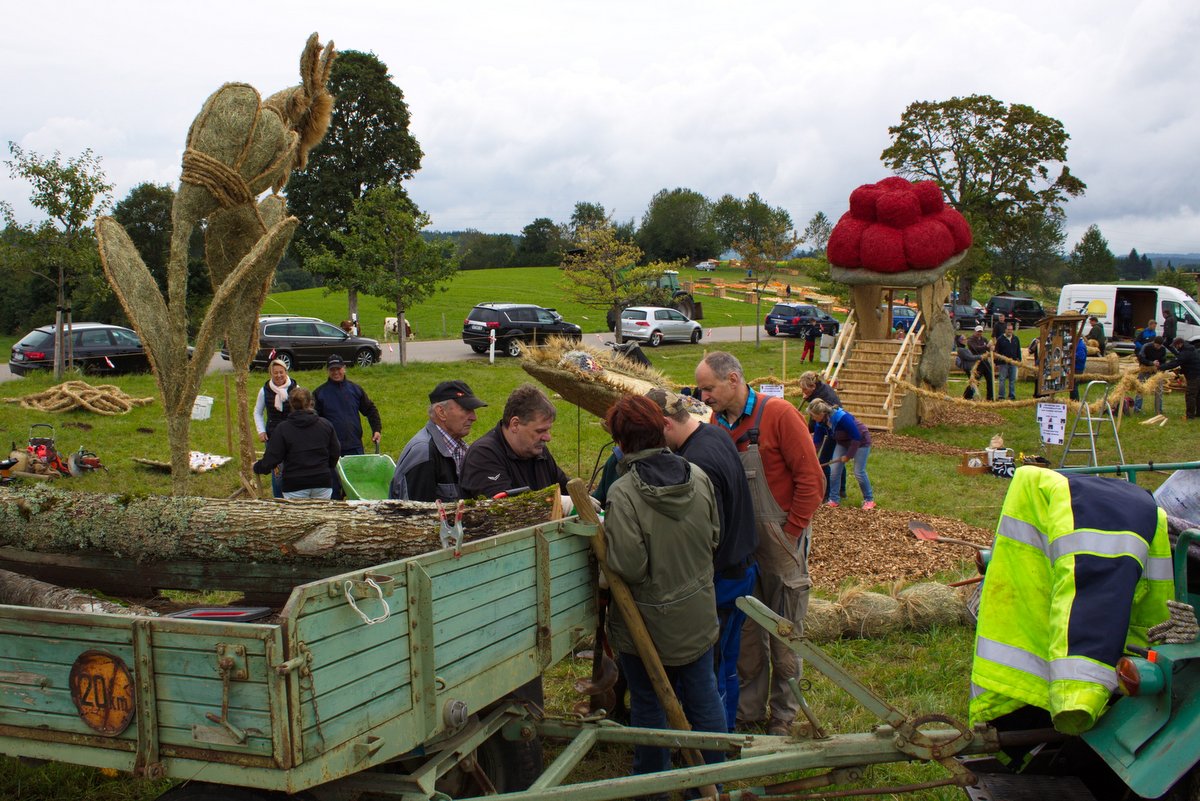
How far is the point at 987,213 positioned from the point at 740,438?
46.2m

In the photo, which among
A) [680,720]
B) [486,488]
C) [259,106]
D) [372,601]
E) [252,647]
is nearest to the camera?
[252,647]

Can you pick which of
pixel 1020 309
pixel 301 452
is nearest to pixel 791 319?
pixel 1020 309

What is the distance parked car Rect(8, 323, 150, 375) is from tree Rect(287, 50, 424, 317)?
1586 centimetres

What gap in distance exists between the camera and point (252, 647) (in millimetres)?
2350

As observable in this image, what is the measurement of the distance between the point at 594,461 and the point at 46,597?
909 centimetres

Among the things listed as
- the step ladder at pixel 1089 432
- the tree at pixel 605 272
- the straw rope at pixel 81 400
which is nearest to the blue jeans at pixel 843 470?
the step ladder at pixel 1089 432

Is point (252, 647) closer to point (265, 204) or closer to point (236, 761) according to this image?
point (236, 761)

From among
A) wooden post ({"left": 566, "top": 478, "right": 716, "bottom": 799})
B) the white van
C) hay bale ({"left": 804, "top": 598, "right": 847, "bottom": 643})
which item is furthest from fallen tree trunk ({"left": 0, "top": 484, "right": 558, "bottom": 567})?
the white van

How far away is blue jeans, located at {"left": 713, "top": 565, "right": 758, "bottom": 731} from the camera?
4.28 metres

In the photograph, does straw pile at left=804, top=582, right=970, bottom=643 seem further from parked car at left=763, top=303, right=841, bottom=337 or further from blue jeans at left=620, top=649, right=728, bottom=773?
parked car at left=763, top=303, right=841, bottom=337

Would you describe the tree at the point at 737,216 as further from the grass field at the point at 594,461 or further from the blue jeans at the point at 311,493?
the blue jeans at the point at 311,493

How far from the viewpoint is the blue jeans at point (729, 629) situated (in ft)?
14.0

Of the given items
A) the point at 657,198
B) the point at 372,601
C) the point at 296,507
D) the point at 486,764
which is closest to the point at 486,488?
the point at 296,507

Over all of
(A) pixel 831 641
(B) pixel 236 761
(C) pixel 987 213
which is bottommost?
(A) pixel 831 641
